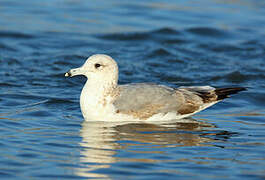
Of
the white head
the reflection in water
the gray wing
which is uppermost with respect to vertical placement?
the white head

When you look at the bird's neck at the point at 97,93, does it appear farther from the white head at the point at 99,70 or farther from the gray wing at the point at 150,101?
the gray wing at the point at 150,101

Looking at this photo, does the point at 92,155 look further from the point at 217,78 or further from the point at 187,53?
the point at 187,53

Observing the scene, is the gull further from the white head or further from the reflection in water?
the reflection in water

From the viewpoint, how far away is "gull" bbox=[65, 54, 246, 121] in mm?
8570

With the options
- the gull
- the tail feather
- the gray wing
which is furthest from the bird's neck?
the tail feather

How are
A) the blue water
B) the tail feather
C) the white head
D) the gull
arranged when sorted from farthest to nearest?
1. the tail feather
2. the white head
3. the gull
4. the blue water

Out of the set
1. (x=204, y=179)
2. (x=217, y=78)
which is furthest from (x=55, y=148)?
(x=217, y=78)

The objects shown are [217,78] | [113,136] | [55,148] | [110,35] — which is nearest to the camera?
[55,148]

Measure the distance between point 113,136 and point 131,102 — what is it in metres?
0.82

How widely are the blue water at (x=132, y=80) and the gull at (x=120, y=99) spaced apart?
16cm

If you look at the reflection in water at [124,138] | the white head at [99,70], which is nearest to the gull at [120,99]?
the white head at [99,70]

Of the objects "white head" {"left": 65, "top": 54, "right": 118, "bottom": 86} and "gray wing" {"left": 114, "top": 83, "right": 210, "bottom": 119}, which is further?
"white head" {"left": 65, "top": 54, "right": 118, "bottom": 86}

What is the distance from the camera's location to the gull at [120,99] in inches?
337

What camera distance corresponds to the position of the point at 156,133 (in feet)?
26.8
